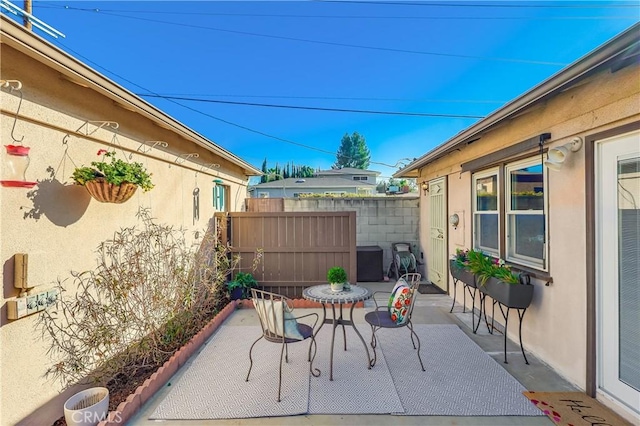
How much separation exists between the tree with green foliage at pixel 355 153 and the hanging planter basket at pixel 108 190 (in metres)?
35.4

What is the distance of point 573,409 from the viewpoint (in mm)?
2328

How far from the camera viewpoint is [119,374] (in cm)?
274

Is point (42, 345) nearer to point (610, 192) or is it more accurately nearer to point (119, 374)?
point (119, 374)

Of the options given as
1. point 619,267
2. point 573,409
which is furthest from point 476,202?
point 573,409

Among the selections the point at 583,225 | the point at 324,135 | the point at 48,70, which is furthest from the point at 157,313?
the point at 324,135

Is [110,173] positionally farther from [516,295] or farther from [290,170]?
[290,170]

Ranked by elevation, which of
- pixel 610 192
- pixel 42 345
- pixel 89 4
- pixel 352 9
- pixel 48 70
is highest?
pixel 352 9

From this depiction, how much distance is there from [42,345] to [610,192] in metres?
5.00

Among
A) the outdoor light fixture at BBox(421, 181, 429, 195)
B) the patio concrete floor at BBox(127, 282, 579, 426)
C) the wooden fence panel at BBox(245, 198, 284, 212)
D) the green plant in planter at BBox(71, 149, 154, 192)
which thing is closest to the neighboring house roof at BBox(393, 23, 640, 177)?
the patio concrete floor at BBox(127, 282, 579, 426)

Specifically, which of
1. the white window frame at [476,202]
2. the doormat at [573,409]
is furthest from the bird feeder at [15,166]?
the white window frame at [476,202]

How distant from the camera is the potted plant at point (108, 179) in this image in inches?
100

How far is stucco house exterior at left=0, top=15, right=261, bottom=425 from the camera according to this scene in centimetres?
206

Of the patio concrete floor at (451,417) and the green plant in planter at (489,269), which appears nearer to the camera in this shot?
the patio concrete floor at (451,417)

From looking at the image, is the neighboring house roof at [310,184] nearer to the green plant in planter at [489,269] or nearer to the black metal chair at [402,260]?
A: the black metal chair at [402,260]
